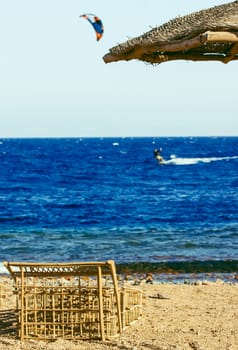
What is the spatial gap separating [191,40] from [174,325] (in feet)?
13.8

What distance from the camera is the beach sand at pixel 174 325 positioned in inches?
309

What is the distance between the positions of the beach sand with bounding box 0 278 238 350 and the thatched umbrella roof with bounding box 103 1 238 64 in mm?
3078

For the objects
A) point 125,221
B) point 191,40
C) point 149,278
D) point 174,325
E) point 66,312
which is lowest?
point 174,325

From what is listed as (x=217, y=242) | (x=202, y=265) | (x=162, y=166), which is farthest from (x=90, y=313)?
(x=162, y=166)

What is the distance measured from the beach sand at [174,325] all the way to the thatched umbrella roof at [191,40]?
3078 millimetres

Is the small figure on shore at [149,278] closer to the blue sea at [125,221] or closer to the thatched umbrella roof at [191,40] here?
the blue sea at [125,221]


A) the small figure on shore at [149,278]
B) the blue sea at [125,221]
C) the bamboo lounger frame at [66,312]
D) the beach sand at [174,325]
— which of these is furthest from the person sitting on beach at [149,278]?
the bamboo lounger frame at [66,312]

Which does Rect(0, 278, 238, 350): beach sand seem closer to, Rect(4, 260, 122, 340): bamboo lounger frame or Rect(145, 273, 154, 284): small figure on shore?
Rect(4, 260, 122, 340): bamboo lounger frame

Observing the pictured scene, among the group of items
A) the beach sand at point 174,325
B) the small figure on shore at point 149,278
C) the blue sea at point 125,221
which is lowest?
the beach sand at point 174,325

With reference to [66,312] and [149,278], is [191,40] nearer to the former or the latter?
[66,312]

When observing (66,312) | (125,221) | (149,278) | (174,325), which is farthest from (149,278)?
(125,221)

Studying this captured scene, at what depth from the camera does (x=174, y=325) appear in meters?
8.93

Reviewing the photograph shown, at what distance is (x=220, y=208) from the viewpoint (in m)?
31.0

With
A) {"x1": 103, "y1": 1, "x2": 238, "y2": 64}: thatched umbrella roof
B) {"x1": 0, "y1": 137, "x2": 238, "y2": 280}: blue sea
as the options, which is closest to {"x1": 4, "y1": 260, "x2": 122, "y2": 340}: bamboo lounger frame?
{"x1": 103, "y1": 1, "x2": 238, "y2": 64}: thatched umbrella roof
